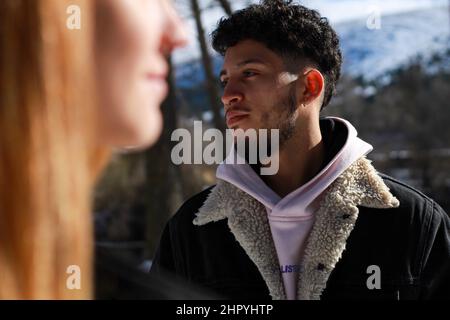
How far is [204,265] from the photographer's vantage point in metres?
2.53

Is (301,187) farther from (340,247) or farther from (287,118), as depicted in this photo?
(287,118)

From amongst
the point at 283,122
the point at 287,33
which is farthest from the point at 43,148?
the point at 287,33

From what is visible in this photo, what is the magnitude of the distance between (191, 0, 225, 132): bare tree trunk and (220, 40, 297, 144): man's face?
4215 millimetres

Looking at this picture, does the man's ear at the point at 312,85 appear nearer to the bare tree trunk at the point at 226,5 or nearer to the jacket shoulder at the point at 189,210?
the jacket shoulder at the point at 189,210

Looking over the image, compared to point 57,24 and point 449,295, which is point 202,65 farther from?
point 57,24

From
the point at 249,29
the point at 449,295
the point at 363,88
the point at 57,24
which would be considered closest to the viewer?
the point at 57,24

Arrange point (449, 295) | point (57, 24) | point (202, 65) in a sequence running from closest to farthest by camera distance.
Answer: point (57, 24) → point (449, 295) → point (202, 65)

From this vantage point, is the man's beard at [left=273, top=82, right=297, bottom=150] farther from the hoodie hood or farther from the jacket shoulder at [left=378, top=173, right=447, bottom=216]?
the jacket shoulder at [left=378, top=173, right=447, bottom=216]

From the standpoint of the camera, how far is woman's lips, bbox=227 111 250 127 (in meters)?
2.70

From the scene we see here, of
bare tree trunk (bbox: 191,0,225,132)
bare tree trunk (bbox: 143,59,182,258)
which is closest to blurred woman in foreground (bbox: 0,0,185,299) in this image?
bare tree trunk (bbox: 143,59,182,258)

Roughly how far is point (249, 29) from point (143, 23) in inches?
80.6

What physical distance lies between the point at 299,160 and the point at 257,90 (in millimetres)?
301
